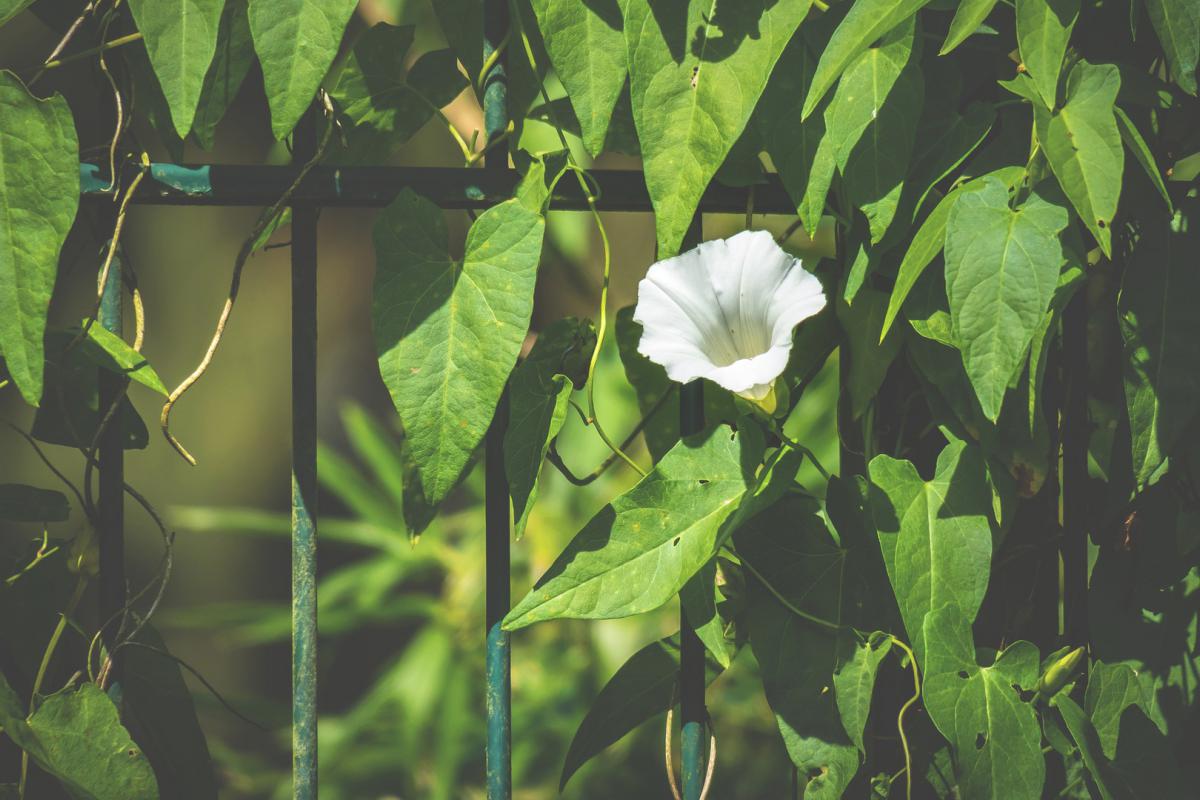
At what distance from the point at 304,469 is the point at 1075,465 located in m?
0.61

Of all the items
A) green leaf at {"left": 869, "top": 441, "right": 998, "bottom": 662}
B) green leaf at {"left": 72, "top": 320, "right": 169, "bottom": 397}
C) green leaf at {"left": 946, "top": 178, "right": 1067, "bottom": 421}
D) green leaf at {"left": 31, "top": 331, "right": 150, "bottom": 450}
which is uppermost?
green leaf at {"left": 946, "top": 178, "right": 1067, "bottom": 421}

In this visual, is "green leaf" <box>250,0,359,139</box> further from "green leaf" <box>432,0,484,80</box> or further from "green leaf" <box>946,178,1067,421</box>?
"green leaf" <box>946,178,1067,421</box>

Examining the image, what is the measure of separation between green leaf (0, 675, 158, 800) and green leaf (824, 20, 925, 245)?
63 centimetres

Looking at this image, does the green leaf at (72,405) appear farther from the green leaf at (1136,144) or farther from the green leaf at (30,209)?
the green leaf at (1136,144)

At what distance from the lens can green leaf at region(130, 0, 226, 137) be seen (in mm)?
767

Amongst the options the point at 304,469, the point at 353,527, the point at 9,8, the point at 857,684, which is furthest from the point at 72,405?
the point at 353,527

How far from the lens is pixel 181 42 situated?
77 cm

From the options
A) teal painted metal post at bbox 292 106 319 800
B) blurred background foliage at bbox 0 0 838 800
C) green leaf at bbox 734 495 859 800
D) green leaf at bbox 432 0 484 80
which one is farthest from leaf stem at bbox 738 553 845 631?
blurred background foliage at bbox 0 0 838 800

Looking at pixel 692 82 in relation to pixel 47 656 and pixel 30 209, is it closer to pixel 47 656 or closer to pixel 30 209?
pixel 30 209

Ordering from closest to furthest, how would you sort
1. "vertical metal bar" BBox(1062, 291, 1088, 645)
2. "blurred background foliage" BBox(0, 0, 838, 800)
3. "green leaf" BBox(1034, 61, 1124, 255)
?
"green leaf" BBox(1034, 61, 1124, 255)
"vertical metal bar" BBox(1062, 291, 1088, 645)
"blurred background foliage" BBox(0, 0, 838, 800)

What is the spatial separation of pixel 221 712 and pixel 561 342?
1838 mm

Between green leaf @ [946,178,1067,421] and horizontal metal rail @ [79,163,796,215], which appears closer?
green leaf @ [946,178,1067,421]

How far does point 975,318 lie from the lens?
75 centimetres

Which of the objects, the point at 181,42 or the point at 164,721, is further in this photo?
the point at 164,721
